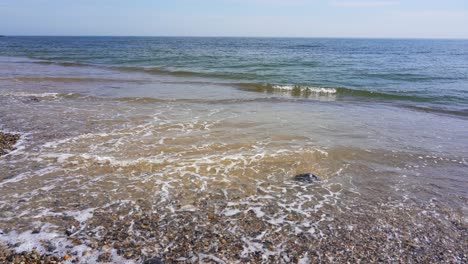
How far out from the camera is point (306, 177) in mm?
7383

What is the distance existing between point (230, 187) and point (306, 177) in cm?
165

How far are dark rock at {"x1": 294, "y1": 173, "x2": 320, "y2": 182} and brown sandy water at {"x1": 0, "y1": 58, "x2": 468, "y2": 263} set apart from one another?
8.2 inches

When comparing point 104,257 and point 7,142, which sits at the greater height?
point 7,142

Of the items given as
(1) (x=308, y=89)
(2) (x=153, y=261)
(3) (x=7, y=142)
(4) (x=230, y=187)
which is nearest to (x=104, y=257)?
(2) (x=153, y=261)

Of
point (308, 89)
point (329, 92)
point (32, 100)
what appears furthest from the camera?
point (308, 89)

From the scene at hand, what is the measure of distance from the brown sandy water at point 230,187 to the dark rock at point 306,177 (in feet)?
0.68

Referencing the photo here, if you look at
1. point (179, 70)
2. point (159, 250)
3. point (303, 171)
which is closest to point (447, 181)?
point (303, 171)

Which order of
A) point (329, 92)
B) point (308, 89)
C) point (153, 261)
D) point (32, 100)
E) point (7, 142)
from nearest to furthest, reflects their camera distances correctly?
point (153, 261) → point (7, 142) → point (32, 100) → point (329, 92) → point (308, 89)

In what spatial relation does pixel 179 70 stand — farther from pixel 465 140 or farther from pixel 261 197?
pixel 261 197

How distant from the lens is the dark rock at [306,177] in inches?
288

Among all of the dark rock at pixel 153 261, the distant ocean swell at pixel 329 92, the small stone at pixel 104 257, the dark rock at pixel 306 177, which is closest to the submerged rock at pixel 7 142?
the small stone at pixel 104 257

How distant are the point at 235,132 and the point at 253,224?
215 inches

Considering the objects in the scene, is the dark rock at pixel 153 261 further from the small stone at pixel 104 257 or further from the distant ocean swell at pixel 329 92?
the distant ocean swell at pixel 329 92

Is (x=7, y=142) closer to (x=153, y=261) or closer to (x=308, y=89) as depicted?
(x=153, y=261)
